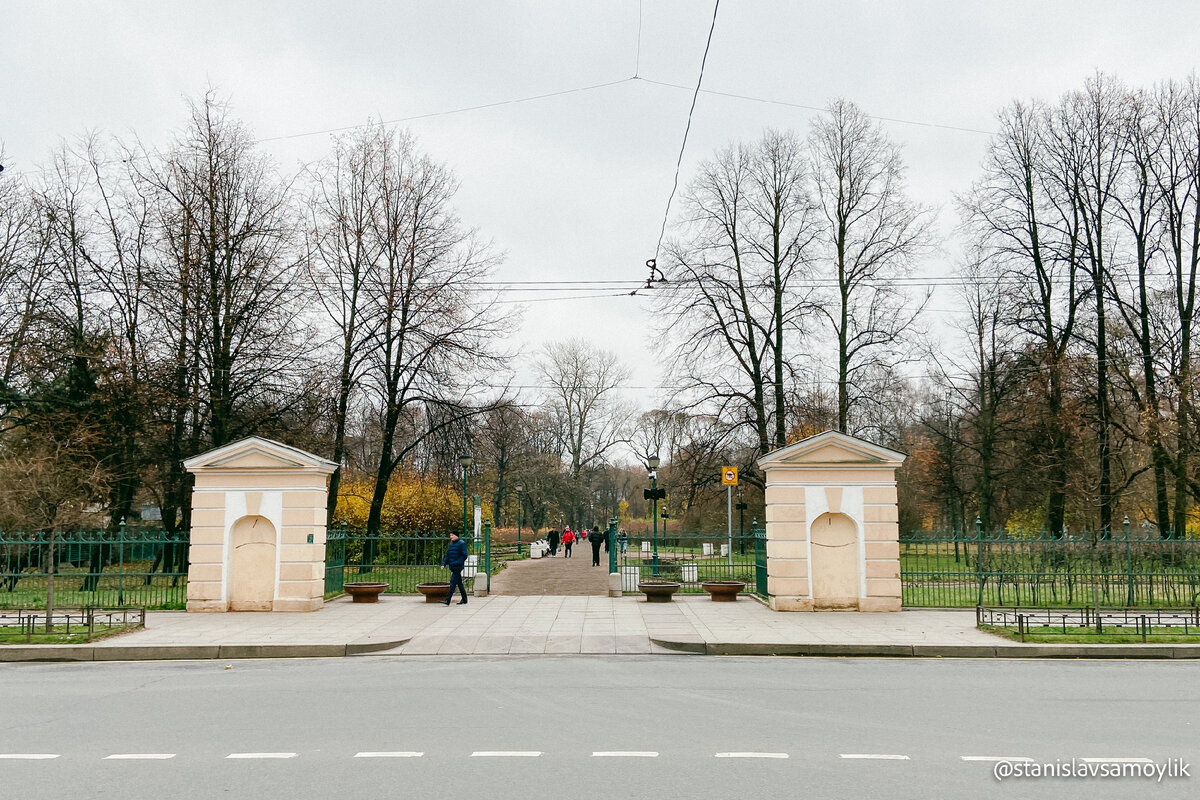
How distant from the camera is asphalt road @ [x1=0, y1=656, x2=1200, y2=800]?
19.7 feet

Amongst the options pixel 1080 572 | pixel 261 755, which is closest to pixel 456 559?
pixel 261 755

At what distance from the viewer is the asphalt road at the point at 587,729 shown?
19.7ft

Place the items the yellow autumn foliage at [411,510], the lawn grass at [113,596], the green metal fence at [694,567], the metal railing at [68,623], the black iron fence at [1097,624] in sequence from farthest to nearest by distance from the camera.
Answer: the yellow autumn foliage at [411,510] < the green metal fence at [694,567] < the lawn grass at [113,596] < the metal railing at [68,623] < the black iron fence at [1097,624]

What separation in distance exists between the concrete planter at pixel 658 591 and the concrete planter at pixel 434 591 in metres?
4.66

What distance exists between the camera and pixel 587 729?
780cm

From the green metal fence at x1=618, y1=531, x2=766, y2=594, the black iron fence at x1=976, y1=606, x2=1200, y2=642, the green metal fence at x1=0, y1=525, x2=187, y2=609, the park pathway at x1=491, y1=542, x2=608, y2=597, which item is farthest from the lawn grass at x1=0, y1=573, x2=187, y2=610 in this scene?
the black iron fence at x1=976, y1=606, x2=1200, y2=642

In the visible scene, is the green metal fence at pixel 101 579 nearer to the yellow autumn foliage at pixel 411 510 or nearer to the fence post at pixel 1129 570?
the yellow autumn foliage at pixel 411 510

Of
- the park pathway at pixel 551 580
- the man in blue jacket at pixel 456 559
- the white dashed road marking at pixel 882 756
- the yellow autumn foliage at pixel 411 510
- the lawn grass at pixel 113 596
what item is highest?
the yellow autumn foliage at pixel 411 510

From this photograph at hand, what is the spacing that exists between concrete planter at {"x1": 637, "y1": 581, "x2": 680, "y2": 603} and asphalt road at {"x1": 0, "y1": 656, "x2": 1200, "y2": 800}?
25.3ft

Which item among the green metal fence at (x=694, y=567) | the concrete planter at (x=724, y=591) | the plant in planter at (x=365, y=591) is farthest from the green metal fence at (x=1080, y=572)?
the plant in planter at (x=365, y=591)

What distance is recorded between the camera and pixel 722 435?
105 ft

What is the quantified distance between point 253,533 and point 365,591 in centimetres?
303

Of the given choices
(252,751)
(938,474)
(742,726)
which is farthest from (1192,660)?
(938,474)

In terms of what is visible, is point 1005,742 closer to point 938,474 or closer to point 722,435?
point 722,435
